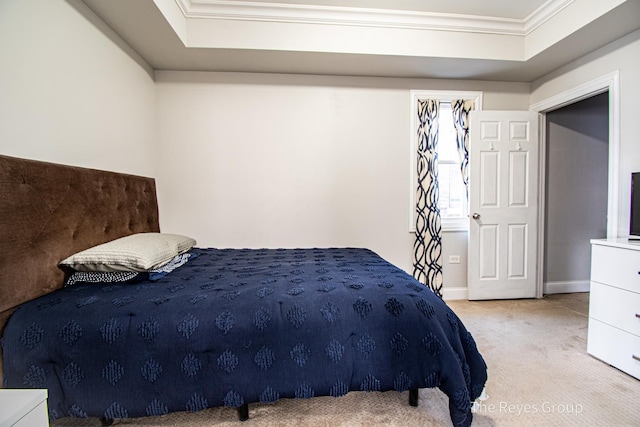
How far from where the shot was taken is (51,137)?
1.65 meters

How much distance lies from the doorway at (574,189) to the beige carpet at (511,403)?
158 centimetres

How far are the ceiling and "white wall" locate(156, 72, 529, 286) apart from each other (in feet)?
0.87

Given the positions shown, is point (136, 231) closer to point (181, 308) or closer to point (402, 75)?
point (181, 308)

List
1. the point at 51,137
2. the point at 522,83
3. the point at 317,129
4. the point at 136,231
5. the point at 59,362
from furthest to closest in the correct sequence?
the point at 522,83
the point at 317,129
the point at 136,231
the point at 51,137
the point at 59,362

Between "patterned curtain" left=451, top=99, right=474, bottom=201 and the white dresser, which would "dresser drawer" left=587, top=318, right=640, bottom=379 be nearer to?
the white dresser

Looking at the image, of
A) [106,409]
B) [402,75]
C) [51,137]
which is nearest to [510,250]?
[402,75]

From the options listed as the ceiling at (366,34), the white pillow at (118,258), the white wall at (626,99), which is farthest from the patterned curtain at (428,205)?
the white pillow at (118,258)

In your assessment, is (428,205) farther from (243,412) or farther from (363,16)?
(243,412)

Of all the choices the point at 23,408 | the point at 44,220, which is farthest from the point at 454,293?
the point at 44,220

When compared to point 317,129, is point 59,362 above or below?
below

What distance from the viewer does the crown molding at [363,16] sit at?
2.40 metres

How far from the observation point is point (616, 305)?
1.87m

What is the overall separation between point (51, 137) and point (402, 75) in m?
3.12

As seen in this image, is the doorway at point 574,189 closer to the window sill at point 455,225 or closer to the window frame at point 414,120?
the window sill at point 455,225
